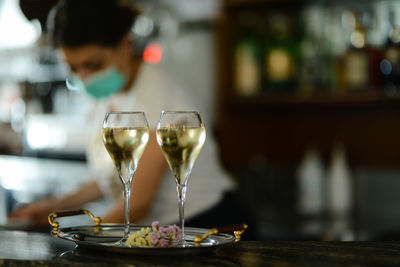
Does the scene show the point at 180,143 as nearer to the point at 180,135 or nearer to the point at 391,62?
the point at 180,135

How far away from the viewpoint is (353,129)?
2434 mm

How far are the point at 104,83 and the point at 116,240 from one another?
0.80m

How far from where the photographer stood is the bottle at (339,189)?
227 cm

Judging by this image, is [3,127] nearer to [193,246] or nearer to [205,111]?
[205,111]

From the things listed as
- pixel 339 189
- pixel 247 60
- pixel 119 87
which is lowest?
pixel 339 189

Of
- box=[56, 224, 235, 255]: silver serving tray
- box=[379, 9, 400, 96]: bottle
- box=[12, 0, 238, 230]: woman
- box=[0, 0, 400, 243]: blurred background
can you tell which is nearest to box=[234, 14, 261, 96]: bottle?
box=[0, 0, 400, 243]: blurred background

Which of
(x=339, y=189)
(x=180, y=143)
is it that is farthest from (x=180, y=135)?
(x=339, y=189)

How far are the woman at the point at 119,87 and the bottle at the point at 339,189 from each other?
0.71 m

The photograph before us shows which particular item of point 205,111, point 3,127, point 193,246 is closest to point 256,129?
point 205,111

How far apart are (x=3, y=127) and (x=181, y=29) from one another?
66.0 inches

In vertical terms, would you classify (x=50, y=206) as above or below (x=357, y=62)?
below

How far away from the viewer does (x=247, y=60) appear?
2455 millimetres

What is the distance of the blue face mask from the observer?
67.1 inches

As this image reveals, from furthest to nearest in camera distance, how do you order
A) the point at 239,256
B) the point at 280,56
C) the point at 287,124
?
the point at 287,124 < the point at 280,56 < the point at 239,256
